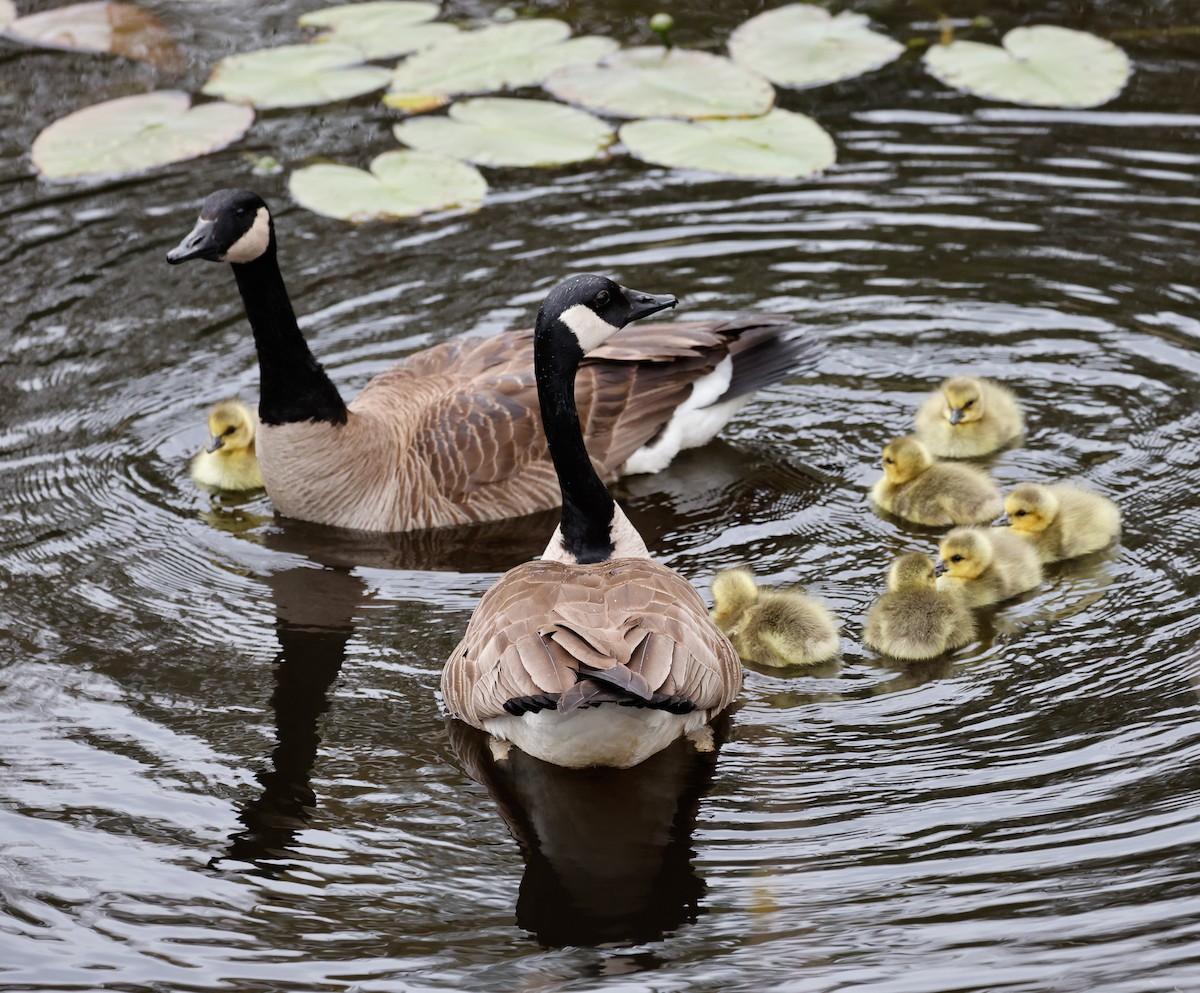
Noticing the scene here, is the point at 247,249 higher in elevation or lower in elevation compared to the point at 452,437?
higher

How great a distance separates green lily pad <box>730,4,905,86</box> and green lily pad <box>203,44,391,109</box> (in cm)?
265

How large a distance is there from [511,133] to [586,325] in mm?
4401

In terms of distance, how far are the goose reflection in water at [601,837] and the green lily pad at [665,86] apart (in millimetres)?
5364

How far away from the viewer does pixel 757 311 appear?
9.20 meters

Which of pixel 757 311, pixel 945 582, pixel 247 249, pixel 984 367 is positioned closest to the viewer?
pixel 945 582

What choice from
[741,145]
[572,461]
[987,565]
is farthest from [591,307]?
[741,145]

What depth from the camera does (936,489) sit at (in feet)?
23.9

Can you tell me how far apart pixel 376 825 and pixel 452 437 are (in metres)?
2.72

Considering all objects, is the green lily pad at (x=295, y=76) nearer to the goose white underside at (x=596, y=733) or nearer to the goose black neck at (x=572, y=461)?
the goose black neck at (x=572, y=461)

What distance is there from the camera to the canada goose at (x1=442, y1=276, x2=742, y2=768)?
5.04 meters

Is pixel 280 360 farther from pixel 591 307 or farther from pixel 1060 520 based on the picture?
pixel 1060 520

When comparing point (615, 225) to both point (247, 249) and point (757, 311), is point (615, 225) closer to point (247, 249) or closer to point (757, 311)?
point (757, 311)

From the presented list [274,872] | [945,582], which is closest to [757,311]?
[945,582]

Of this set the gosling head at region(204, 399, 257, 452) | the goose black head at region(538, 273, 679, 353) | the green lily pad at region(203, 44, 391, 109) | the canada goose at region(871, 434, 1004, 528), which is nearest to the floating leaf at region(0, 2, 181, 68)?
the green lily pad at region(203, 44, 391, 109)
